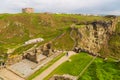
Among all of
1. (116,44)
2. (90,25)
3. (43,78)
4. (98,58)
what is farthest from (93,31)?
(43,78)

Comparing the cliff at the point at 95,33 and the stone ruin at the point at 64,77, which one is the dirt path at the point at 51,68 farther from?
the cliff at the point at 95,33

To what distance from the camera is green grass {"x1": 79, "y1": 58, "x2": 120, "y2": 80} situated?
58375 millimetres

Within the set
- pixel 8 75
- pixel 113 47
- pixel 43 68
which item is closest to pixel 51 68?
pixel 43 68

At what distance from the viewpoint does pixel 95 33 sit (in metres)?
172

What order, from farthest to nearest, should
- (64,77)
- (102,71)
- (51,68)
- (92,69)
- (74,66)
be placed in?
1. (51,68)
2. (74,66)
3. (92,69)
4. (102,71)
5. (64,77)

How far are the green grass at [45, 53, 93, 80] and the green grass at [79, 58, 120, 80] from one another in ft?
7.14

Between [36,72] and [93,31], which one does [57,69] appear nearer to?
[36,72]

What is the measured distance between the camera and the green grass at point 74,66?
6212cm

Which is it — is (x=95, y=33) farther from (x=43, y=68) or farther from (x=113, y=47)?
(x=43, y=68)

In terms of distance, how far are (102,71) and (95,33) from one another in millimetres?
112509

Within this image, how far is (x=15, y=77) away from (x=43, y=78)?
6801 millimetres

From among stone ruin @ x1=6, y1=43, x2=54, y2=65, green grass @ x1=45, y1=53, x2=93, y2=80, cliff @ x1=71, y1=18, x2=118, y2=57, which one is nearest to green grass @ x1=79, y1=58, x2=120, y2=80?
green grass @ x1=45, y1=53, x2=93, y2=80

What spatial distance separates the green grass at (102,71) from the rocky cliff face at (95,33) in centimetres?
6928

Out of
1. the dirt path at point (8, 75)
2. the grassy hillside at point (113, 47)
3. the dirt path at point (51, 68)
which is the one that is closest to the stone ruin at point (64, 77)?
the dirt path at point (51, 68)
